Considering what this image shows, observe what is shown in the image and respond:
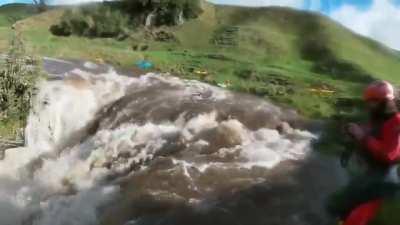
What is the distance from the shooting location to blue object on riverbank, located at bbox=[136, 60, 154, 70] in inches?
326

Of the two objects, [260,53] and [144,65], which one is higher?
[260,53]

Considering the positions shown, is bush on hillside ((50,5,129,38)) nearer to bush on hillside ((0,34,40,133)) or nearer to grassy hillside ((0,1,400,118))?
grassy hillside ((0,1,400,118))

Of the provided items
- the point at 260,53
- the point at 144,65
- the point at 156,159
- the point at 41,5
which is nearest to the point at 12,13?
the point at 41,5

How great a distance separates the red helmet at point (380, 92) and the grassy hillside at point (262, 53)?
143 inches

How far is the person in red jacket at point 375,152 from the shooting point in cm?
249

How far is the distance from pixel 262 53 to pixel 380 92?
5.07 meters

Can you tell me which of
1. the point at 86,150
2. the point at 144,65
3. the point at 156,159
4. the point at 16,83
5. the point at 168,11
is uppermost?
the point at 168,11

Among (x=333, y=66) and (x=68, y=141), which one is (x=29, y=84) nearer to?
(x=68, y=141)

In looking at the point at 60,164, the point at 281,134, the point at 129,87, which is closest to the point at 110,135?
the point at 60,164

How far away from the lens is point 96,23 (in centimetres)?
872

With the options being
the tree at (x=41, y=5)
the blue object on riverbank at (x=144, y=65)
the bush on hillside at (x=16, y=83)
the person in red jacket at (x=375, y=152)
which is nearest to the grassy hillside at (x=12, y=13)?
the tree at (x=41, y=5)

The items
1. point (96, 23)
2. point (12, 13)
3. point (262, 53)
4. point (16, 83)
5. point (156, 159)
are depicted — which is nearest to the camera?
point (16, 83)

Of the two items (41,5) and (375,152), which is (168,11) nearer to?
(41,5)

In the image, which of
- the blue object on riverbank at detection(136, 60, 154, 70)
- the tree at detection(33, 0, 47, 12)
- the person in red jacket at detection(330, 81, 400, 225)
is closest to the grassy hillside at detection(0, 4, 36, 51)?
the tree at detection(33, 0, 47, 12)
